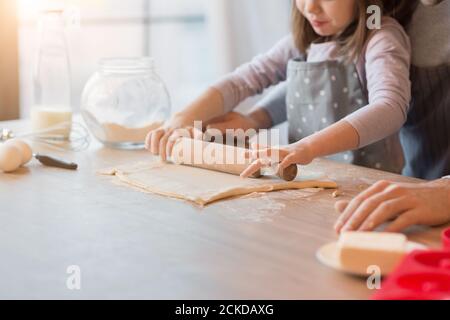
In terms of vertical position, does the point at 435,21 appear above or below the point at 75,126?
above

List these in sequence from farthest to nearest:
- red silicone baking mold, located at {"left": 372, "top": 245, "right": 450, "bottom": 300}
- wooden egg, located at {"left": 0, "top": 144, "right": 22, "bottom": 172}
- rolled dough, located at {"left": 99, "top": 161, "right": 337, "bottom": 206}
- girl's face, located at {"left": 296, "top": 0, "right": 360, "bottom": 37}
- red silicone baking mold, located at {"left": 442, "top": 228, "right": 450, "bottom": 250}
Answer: girl's face, located at {"left": 296, "top": 0, "right": 360, "bottom": 37} → wooden egg, located at {"left": 0, "top": 144, "right": 22, "bottom": 172} → rolled dough, located at {"left": 99, "top": 161, "right": 337, "bottom": 206} → red silicone baking mold, located at {"left": 442, "top": 228, "right": 450, "bottom": 250} → red silicone baking mold, located at {"left": 372, "top": 245, "right": 450, "bottom": 300}

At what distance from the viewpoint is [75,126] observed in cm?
155

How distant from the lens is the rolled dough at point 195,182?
3.30 ft

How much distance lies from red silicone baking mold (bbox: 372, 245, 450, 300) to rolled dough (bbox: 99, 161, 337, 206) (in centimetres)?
37

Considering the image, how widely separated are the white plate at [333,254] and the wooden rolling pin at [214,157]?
0.30m

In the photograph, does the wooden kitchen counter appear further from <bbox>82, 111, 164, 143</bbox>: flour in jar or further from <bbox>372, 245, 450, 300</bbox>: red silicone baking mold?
<bbox>82, 111, 164, 143</bbox>: flour in jar

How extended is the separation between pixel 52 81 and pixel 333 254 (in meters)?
0.87

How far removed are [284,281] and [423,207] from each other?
248 mm

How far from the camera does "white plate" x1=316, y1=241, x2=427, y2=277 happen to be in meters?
0.72

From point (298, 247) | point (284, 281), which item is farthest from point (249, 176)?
point (284, 281)

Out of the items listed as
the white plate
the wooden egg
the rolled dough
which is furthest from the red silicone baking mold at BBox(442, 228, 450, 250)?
the wooden egg
